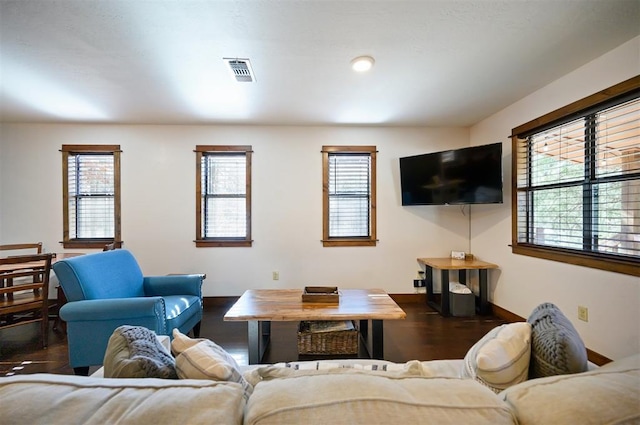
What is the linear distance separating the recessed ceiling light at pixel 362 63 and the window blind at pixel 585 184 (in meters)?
1.92

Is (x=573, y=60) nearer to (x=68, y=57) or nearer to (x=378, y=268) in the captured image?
(x=378, y=268)

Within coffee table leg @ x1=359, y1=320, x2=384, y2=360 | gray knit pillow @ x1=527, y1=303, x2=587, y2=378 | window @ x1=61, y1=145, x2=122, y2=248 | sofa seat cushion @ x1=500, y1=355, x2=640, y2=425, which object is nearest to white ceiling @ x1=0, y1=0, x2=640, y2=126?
window @ x1=61, y1=145, x2=122, y2=248

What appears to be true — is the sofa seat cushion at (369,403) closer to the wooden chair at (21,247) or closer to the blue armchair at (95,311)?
the blue armchair at (95,311)

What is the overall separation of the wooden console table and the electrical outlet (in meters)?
0.92

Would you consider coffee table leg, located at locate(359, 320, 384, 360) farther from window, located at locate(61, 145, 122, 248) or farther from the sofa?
window, located at locate(61, 145, 122, 248)

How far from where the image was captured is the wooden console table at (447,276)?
3.04 meters

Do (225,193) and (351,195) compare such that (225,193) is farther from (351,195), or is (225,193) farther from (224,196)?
(351,195)

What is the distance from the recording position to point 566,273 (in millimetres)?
2283

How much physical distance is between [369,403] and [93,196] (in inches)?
173

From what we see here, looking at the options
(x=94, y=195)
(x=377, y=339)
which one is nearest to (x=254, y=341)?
(x=377, y=339)

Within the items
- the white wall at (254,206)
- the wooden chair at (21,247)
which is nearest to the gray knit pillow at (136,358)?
the white wall at (254,206)

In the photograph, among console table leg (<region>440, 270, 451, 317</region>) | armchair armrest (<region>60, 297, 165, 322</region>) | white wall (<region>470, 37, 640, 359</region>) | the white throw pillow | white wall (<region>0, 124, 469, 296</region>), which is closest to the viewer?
the white throw pillow

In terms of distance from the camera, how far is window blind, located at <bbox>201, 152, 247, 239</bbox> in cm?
355

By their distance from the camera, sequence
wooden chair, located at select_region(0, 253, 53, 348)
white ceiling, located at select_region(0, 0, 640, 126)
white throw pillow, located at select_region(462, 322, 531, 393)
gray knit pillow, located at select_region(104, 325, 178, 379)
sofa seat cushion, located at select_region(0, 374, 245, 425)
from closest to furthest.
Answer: sofa seat cushion, located at select_region(0, 374, 245, 425)
gray knit pillow, located at select_region(104, 325, 178, 379)
white throw pillow, located at select_region(462, 322, 531, 393)
white ceiling, located at select_region(0, 0, 640, 126)
wooden chair, located at select_region(0, 253, 53, 348)
